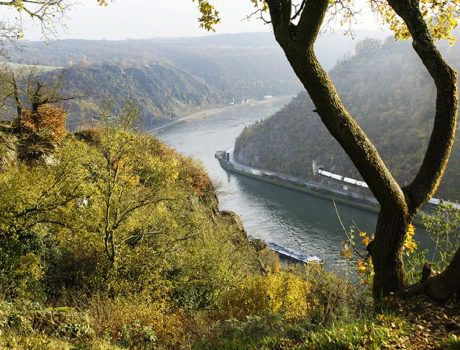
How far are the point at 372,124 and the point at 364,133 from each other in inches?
2541

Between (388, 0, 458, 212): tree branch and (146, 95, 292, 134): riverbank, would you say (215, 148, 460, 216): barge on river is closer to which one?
(146, 95, 292, 134): riverbank

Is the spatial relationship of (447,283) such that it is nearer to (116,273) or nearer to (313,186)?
(116,273)

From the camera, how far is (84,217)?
9.03 meters

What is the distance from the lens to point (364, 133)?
3486 mm

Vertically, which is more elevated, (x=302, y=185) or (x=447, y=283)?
(x=447, y=283)

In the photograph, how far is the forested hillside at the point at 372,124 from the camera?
183 ft

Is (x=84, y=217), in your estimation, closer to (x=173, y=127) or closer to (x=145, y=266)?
(x=145, y=266)

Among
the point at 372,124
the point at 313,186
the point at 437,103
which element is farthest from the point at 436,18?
the point at 372,124

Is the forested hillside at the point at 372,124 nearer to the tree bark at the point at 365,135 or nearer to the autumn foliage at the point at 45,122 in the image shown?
the autumn foliage at the point at 45,122

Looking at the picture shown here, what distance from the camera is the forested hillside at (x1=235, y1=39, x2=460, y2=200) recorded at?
55812 mm

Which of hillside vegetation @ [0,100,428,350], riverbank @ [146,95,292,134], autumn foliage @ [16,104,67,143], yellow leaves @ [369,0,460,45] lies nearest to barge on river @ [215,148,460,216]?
autumn foliage @ [16,104,67,143]

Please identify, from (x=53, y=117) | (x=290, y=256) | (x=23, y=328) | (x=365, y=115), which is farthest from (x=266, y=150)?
(x=23, y=328)

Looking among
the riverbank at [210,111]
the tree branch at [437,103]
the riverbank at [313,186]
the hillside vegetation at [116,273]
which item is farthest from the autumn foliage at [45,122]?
the riverbank at [210,111]

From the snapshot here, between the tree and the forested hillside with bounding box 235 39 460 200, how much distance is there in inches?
1802
